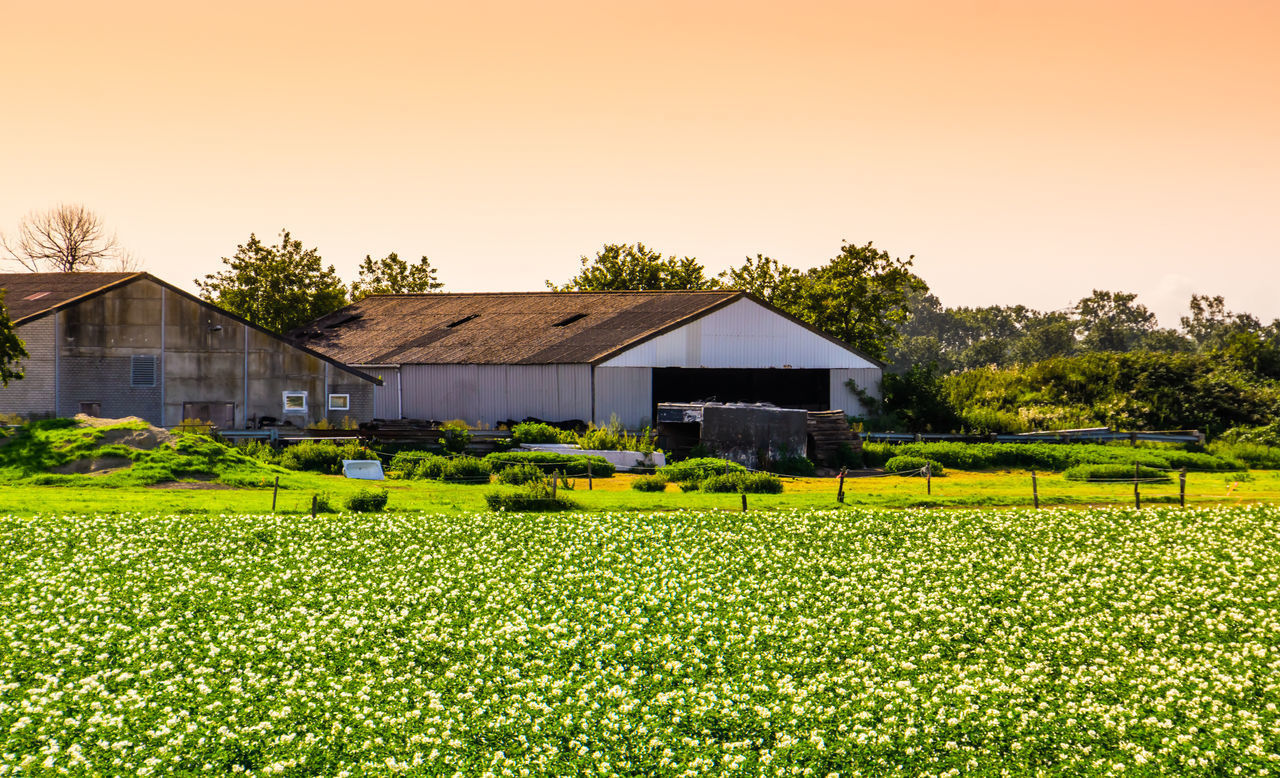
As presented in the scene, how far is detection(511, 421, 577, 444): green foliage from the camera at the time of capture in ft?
173

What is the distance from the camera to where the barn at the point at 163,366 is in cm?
5159

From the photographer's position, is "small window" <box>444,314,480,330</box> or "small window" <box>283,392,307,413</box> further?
"small window" <box>444,314,480,330</box>

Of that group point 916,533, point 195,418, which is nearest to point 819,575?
point 916,533

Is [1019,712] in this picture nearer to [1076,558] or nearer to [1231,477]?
[1076,558]

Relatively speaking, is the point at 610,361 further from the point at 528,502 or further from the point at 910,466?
the point at 528,502

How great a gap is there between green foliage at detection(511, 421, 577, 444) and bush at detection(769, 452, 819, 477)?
31.2ft

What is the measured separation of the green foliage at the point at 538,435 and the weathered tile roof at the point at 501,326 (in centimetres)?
501

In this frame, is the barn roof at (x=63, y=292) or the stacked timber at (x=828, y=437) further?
the barn roof at (x=63, y=292)

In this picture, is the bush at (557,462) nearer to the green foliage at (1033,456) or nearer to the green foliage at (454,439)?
the green foliage at (454,439)

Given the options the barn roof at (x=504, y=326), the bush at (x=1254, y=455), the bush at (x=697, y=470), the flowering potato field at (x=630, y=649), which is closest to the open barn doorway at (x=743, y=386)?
the barn roof at (x=504, y=326)

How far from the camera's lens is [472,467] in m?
43.9

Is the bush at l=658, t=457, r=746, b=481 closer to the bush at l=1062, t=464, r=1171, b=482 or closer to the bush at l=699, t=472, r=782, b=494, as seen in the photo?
the bush at l=699, t=472, r=782, b=494

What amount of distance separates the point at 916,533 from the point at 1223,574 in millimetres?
7079

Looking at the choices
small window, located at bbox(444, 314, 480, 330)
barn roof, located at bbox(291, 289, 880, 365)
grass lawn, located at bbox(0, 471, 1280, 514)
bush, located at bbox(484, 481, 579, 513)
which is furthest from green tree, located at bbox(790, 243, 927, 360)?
bush, located at bbox(484, 481, 579, 513)
